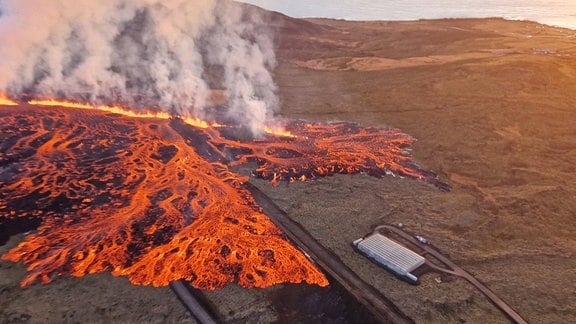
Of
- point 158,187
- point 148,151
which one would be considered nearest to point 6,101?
point 148,151

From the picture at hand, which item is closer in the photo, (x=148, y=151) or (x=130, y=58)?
(x=148, y=151)

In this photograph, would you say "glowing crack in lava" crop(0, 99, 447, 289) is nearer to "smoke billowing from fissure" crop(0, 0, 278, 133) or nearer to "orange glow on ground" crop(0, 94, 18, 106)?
"orange glow on ground" crop(0, 94, 18, 106)

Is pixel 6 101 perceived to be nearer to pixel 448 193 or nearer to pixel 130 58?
pixel 130 58

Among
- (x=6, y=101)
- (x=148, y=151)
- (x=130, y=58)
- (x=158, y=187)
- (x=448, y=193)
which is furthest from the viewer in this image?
(x=130, y=58)

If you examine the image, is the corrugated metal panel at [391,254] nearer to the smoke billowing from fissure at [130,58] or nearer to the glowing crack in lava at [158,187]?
the glowing crack in lava at [158,187]

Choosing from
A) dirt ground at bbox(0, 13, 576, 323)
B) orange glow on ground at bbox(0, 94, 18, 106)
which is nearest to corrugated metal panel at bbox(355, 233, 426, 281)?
dirt ground at bbox(0, 13, 576, 323)

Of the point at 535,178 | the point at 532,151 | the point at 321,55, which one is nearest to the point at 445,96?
the point at 532,151

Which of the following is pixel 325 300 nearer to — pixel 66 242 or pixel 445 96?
pixel 66 242
